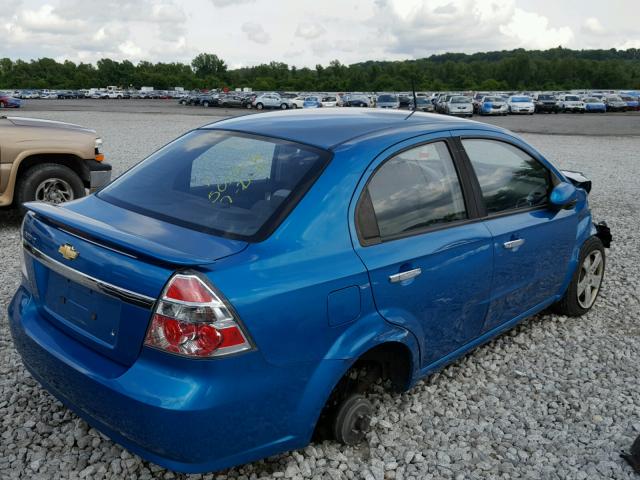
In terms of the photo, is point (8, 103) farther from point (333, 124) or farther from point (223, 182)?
point (333, 124)

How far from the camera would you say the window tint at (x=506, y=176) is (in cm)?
355

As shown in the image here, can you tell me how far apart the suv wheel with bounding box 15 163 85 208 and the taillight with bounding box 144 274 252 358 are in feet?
18.0

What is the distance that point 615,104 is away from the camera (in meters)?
48.6

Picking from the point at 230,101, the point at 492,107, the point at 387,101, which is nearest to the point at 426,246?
the point at 387,101

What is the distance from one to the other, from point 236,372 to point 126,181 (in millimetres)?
1466

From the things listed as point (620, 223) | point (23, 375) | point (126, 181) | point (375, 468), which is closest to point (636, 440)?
point (375, 468)

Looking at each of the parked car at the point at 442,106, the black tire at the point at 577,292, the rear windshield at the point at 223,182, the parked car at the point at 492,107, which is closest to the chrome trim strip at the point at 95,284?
the rear windshield at the point at 223,182

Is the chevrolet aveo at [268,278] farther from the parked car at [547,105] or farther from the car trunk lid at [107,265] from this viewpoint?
the parked car at [547,105]

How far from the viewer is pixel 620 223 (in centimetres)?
Answer: 845

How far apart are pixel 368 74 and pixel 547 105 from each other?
77289mm

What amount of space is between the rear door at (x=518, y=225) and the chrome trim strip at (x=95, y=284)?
6.68 ft

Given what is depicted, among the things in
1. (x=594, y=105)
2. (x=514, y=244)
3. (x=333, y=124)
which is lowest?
(x=594, y=105)

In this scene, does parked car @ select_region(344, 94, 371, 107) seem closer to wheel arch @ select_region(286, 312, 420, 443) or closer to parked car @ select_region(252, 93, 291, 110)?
parked car @ select_region(252, 93, 291, 110)

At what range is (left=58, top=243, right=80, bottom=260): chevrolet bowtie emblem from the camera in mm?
2484
